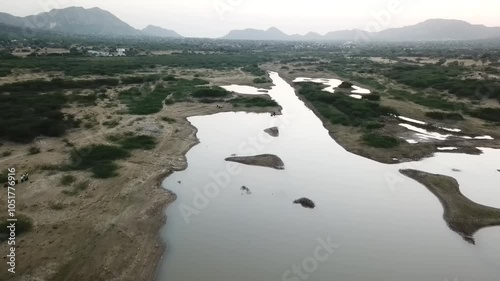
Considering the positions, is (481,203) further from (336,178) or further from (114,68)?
(114,68)

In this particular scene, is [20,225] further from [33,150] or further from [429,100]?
[429,100]

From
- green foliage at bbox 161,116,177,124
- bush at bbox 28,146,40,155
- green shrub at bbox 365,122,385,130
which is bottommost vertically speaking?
green foliage at bbox 161,116,177,124

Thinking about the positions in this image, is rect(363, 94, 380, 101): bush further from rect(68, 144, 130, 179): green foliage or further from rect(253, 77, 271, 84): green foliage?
rect(68, 144, 130, 179): green foliage

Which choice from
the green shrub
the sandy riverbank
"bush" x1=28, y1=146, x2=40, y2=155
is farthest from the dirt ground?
the green shrub

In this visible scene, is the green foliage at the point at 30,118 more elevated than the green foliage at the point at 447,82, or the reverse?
the green foliage at the point at 30,118

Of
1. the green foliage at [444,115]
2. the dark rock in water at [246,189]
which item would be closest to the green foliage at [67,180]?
the dark rock in water at [246,189]

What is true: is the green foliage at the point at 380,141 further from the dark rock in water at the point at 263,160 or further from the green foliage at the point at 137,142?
the green foliage at the point at 137,142

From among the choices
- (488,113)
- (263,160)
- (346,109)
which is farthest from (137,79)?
(488,113)
